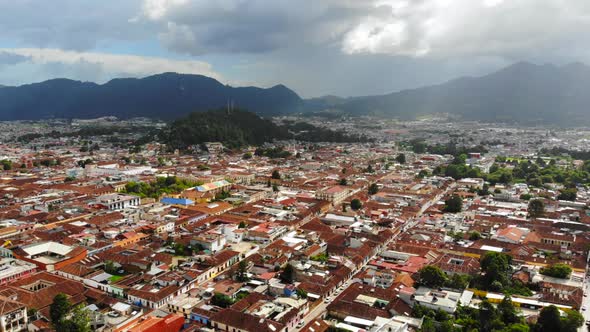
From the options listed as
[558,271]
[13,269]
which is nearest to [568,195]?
[558,271]

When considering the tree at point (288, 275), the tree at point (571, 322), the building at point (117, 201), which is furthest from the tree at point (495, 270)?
the building at point (117, 201)

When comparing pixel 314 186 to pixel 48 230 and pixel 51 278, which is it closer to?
pixel 48 230

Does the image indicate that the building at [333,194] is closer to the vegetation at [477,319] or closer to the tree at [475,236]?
the tree at [475,236]

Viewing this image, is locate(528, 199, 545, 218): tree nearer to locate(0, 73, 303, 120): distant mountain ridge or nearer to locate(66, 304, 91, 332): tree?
locate(66, 304, 91, 332): tree

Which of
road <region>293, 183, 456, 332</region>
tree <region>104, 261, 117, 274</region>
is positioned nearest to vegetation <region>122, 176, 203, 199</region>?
tree <region>104, 261, 117, 274</region>

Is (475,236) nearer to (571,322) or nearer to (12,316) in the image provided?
(571,322)

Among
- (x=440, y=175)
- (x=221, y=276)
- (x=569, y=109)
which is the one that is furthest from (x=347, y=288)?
(x=569, y=109)
